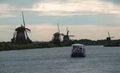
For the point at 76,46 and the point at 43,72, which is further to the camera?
the point at 76,46

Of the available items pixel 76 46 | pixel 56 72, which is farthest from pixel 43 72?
pixel 76 46

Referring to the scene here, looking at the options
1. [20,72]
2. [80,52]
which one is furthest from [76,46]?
[20,72]

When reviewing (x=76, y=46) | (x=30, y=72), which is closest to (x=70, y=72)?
(x=30, y=72)

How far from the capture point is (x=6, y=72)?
3255 inches

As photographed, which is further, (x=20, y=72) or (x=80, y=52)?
(x=80, y=52)

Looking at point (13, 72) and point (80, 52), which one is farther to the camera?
point (80, 52)

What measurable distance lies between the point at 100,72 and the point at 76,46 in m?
55.2

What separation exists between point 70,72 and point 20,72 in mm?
8728

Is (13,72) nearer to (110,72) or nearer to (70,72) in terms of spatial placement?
(70,72)

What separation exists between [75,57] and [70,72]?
2416 inches

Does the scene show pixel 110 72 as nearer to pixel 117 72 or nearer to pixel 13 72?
pixel 117 72

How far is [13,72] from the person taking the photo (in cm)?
8231

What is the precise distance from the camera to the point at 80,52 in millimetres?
135500

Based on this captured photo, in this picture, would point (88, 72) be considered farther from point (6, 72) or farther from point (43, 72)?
point (6, 72)
